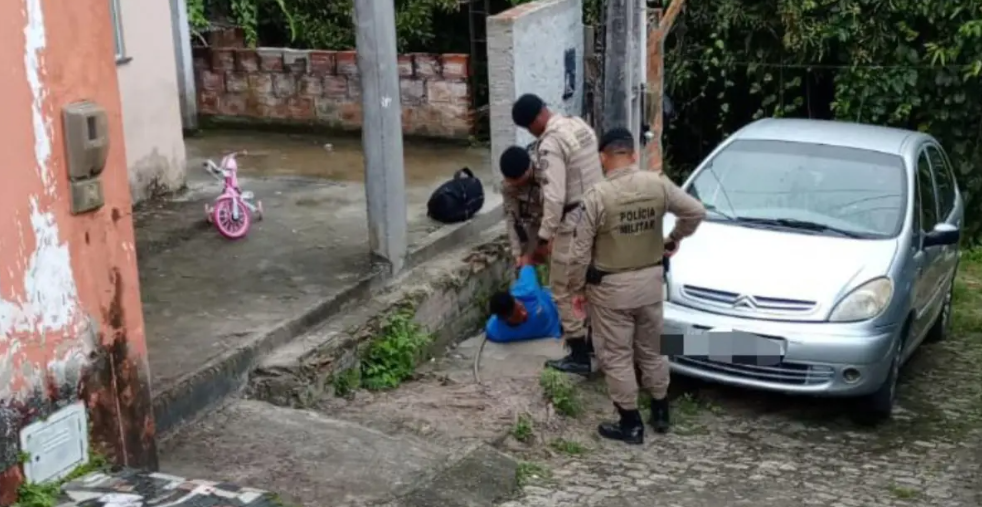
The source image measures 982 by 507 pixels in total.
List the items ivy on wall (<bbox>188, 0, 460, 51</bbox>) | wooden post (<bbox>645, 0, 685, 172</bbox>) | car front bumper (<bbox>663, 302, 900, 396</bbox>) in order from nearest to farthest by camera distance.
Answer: car front bumper (<bbox>663, 302, 900, 396</bbox>) < wooden post (<bbox>645, 0, 685, 172</bbox>) < ivy on wall (<bbox>188, 0, 460, 51</bbox>)

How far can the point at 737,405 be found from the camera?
695cm

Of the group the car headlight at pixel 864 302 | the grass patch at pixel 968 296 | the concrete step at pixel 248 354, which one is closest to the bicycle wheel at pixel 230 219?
the concrete step at pixel 248 354

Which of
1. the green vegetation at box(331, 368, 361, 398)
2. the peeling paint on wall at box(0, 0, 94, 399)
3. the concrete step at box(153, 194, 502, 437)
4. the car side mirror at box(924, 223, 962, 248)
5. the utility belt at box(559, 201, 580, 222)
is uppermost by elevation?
the peeling paint on wall at box(0, 0, 94, 399)

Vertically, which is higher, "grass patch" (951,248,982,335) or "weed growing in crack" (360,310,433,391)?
"weed growing in crack" (360,310,433,391)

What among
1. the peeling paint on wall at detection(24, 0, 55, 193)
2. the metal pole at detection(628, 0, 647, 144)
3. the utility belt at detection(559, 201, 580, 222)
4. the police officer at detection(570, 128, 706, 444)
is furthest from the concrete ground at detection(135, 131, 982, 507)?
the metal pole at detection(628, 0, 647, 144)

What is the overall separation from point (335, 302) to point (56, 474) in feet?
8.72

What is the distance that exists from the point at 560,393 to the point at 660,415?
56cm

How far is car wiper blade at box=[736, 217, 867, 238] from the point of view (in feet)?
23.1

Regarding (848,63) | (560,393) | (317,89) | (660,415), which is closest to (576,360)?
(560,393)

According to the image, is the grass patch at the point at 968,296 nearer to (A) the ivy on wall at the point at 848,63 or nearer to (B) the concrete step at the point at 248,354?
(A) the ivy on wall at the point at 848,63

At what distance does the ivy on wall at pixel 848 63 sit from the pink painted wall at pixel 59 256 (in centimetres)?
831

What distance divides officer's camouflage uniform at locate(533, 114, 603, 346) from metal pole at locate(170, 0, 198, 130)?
493 cm

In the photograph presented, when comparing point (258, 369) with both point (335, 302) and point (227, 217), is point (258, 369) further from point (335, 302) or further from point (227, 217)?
point (227, 217)

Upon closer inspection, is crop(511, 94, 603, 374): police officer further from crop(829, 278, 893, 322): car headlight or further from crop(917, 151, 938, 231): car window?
crop(917, 151, 938, 231): car window
